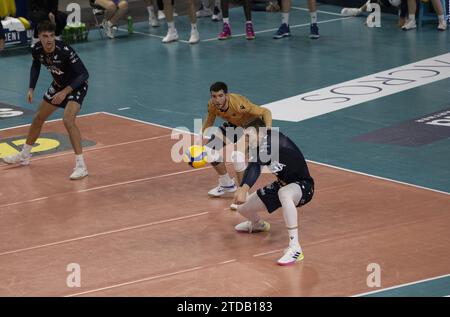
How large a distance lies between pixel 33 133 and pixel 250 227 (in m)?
4.62

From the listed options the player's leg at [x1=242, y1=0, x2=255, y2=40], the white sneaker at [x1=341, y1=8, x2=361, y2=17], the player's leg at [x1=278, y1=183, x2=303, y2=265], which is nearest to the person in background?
the player's leg at [x1=242, y1=0, x2=255, y2=40]

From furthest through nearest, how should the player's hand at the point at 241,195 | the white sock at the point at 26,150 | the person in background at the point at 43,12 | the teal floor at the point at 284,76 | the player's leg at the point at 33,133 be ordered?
the person in background at the point at 43,12
the white sock at the point at 26,150
the teal floor at the point at 284,76
the player's leg at the point at 33,133
the player's hand at the point at 241,195

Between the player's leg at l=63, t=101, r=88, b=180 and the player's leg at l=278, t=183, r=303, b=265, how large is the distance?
4.35m

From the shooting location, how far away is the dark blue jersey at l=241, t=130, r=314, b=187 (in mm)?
11070

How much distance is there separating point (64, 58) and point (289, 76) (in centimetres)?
669

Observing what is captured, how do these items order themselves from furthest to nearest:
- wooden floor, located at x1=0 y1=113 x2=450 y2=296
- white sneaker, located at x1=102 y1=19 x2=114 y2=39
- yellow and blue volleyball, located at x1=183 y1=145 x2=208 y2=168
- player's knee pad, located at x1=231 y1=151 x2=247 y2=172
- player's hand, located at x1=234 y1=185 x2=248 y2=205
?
white sneaker, located at x1=102 y1=19 x2=114 y2=39 < player's knee pad, located at x1=231 y1=151 x2=247 y2=172 < yellow and blue volleyball, located at x1=183 y1=145 x2=208 y2=168 < player's hand, located at x1=234 y1=185 x2=248 y2=205 < wooden floor, located at x1=0 y1=113 x2=450 y2=296

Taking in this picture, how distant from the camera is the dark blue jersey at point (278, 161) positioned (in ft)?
36.3

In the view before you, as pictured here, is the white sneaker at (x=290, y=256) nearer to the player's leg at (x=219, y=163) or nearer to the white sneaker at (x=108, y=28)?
the player's leg at (x=219, y=163)

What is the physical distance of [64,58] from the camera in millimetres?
14406

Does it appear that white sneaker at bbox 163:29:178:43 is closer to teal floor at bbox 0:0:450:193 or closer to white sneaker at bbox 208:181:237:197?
teal floor at bbox 0:0:450:193

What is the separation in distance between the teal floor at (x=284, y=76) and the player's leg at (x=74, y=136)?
2903 millimetres

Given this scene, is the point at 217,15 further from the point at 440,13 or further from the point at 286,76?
the point at 286,76

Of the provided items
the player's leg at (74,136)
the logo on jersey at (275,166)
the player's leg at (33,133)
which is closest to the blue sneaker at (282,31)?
the player's leg at (33,133)

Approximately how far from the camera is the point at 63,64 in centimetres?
1443
